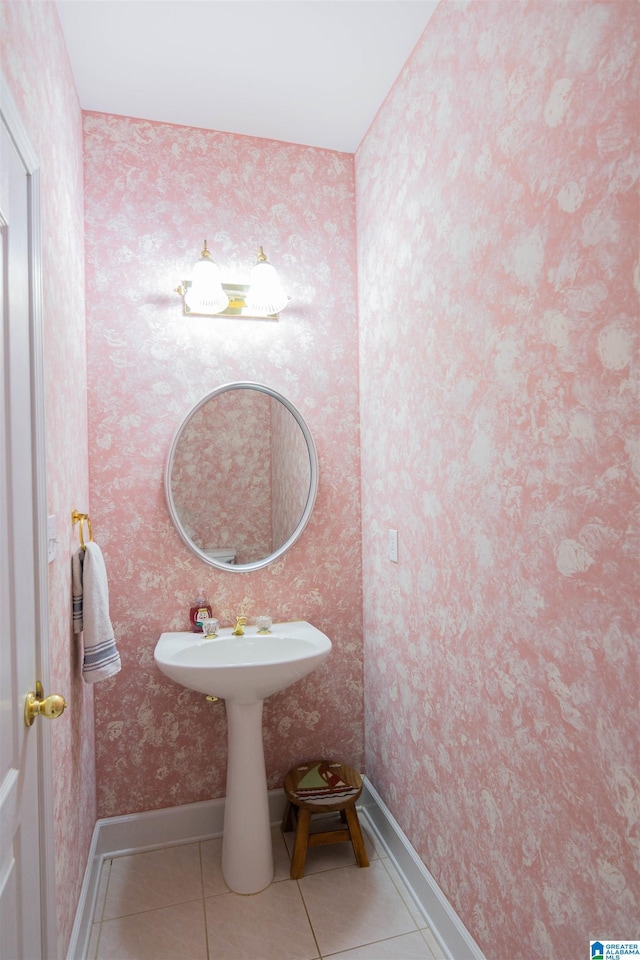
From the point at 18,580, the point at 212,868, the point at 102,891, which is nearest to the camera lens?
the point at 18,580

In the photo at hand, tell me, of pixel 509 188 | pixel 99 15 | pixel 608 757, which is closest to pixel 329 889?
pixel 608 757

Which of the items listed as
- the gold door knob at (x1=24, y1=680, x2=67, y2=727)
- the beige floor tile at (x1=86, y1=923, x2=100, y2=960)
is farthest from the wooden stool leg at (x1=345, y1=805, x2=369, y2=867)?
the gold door knob at (x1=24, y1=680, x2=67, y2=727)

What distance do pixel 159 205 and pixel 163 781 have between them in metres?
2.17

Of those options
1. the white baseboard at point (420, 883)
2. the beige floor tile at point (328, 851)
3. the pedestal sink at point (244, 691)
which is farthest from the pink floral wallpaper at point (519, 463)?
the pedestal sink at point (244, 691)

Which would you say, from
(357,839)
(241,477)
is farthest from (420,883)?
(241,477)

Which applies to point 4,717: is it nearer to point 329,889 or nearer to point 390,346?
point 329,889

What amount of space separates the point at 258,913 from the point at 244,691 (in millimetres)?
684

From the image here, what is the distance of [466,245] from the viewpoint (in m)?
1.34

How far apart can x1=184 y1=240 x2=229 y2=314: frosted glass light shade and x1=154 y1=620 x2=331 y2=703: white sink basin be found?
1.22 m

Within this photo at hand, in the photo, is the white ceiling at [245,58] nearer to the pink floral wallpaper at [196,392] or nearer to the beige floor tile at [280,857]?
the pink floral wallpaper at [196,392]

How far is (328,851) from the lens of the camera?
6.23 ft

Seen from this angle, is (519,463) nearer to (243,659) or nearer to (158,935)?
(243,659)

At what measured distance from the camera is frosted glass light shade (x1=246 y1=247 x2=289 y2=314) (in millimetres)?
1942

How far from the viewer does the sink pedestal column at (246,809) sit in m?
1.71
